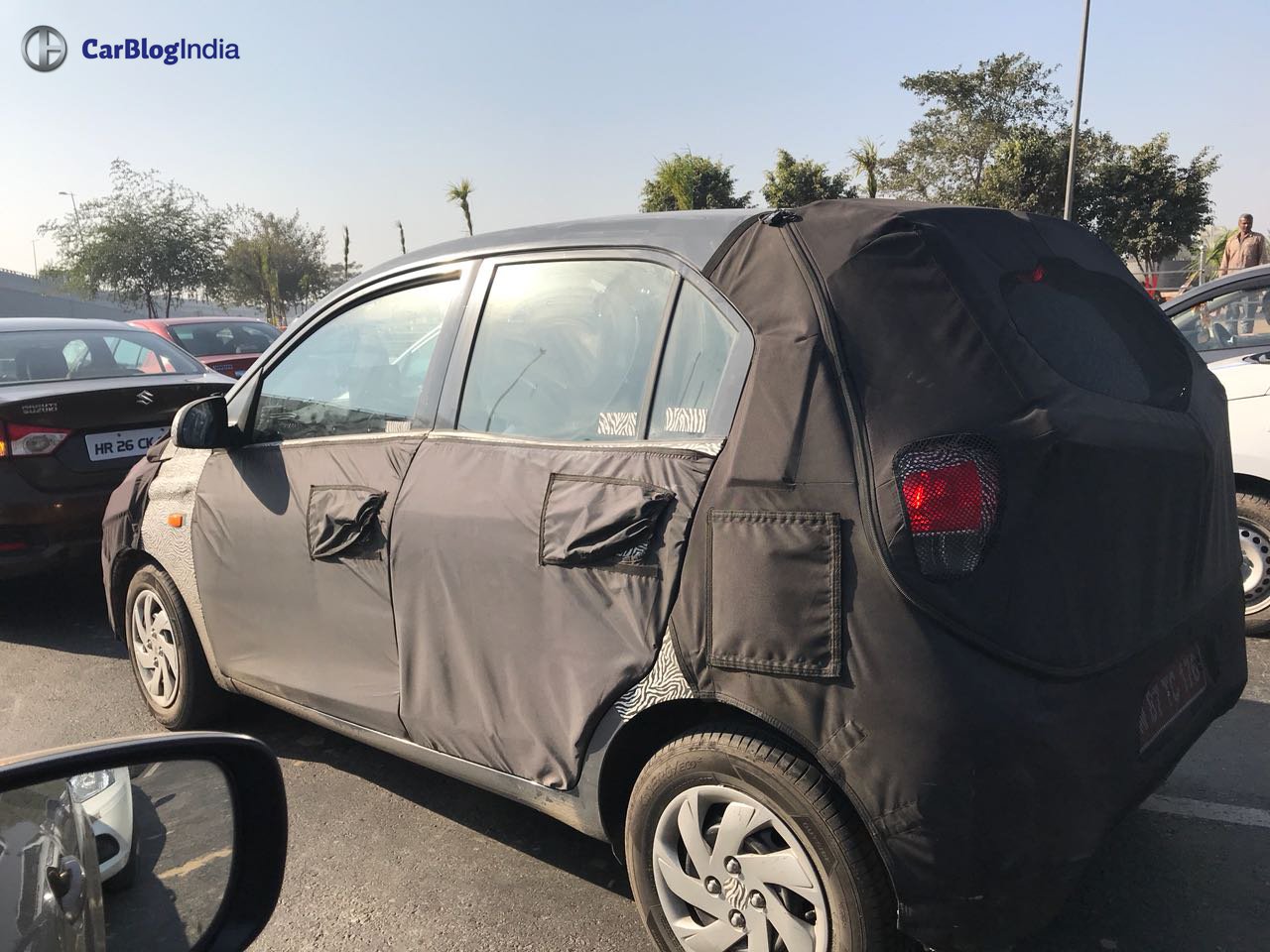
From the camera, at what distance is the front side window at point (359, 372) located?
3037 mm

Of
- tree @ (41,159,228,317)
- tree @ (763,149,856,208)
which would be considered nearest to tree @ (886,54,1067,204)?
tree @ (763,149,856,208)

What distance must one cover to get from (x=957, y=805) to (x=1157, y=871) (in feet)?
4.67

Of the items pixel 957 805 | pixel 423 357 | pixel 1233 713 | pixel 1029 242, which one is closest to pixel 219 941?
pixel 957 805

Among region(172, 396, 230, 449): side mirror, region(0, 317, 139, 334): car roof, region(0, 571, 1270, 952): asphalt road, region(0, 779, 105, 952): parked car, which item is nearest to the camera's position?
region(0, 779, 105, 952): parked car

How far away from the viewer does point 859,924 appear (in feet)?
6.41

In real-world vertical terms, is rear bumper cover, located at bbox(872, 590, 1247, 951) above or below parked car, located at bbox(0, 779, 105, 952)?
below

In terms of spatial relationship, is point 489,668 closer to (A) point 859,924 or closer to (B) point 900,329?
(A) point 859,924

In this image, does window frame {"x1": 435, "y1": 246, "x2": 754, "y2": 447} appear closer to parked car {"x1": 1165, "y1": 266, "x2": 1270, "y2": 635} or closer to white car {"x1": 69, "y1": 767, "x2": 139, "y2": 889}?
white car {"x1": 69, "y1": 767, "x2": 139, "y2": 889}

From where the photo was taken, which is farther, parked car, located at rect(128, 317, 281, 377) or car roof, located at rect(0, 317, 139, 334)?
parked car, located at rect(128, 317, 281, 377)

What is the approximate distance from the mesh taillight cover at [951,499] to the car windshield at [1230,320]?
376cm

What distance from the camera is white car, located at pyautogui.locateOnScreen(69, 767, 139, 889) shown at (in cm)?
132

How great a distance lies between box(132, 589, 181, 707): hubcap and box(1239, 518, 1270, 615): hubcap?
15.6ft

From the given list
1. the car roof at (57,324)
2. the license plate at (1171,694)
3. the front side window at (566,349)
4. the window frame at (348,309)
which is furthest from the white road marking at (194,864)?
the car roof at (57,324)

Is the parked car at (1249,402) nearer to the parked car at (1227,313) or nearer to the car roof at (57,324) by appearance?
the parked car at (1227,313)
